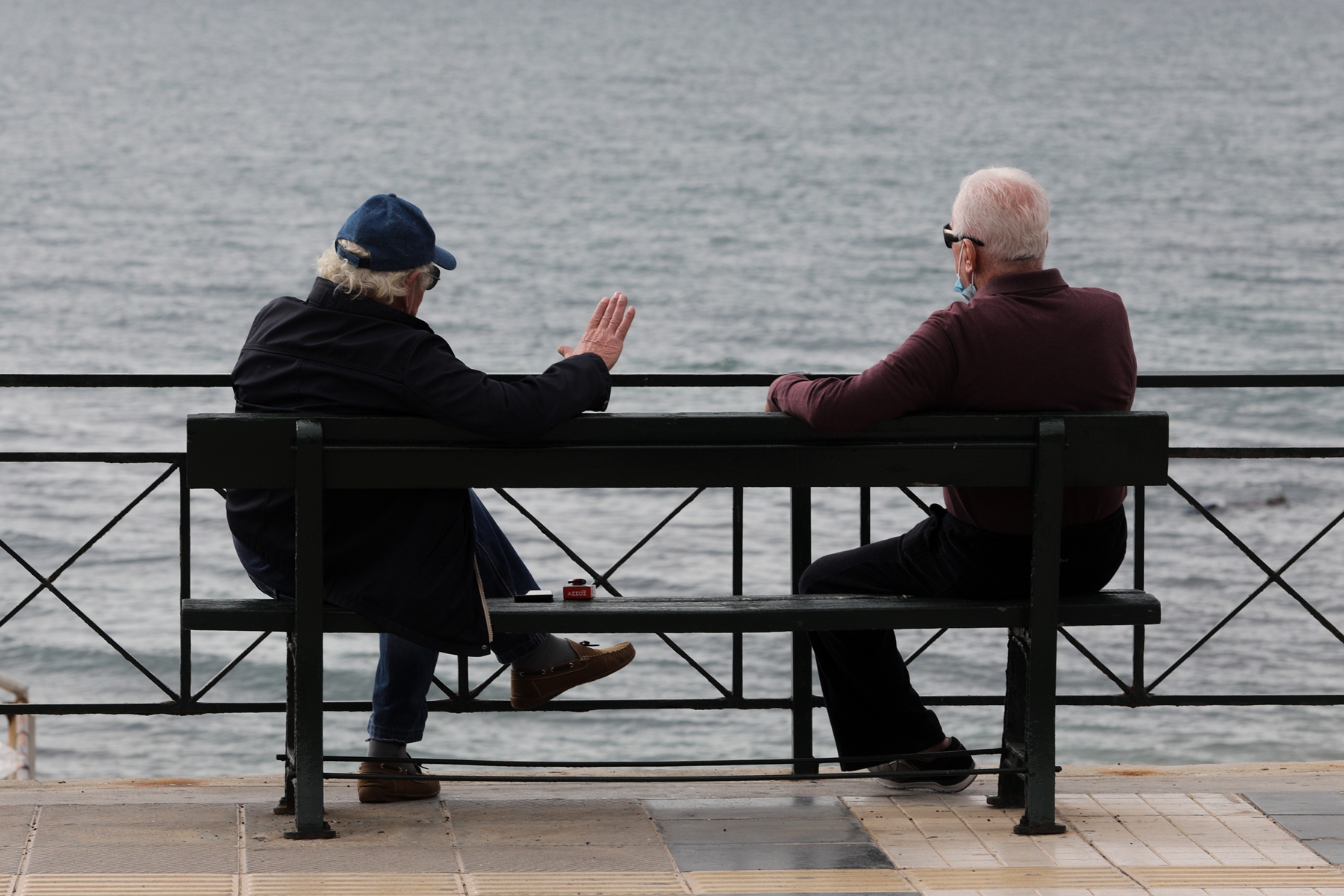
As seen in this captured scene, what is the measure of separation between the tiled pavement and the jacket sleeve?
89 centimetres

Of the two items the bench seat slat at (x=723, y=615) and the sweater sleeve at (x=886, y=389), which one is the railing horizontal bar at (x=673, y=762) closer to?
the bench seat slat at (x=723, y=615)

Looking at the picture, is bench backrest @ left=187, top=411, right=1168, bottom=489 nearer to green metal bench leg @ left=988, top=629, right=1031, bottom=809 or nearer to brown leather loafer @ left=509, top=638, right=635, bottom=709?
green metal bench leg @ left=988, top=629, right=1031, bottom=809

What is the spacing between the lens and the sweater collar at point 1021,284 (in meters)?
3.46

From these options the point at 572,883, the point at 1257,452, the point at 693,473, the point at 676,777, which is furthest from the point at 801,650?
the point at 1257,452

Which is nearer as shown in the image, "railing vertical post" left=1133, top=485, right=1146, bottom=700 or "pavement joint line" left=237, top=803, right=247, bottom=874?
"pavement joint line" left=237, top=803, right=247, bottom=874

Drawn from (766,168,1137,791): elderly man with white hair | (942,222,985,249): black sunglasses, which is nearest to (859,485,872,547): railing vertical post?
(766,168,1137,791): elderly man with white hair

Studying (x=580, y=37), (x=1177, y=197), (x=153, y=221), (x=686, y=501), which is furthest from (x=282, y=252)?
(x=580, y=37)

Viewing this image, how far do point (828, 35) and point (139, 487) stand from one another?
66.3 metres

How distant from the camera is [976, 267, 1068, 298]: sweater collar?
3465 mm

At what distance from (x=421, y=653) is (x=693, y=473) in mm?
827

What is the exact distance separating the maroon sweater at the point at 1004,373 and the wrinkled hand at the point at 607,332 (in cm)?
36

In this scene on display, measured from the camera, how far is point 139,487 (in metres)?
20.3

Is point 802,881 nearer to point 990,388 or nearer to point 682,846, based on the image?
point 682,846

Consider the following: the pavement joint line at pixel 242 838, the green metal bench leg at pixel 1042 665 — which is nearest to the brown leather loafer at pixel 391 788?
the pavement joint line at pixel 242 838
